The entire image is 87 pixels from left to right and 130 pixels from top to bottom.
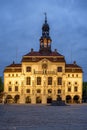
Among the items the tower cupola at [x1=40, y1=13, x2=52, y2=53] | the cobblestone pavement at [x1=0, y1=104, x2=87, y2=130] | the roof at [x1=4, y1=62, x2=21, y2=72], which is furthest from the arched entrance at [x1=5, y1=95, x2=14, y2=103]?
the cobblestone pavement at [x1=0, y1=104, x2=87, y2=130]

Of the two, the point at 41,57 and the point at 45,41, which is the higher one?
the point at 45,41

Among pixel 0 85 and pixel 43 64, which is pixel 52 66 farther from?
pixel 0 85

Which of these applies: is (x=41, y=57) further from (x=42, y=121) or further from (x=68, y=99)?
(x=42, y=121)

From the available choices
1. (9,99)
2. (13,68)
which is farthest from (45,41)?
(9,99)

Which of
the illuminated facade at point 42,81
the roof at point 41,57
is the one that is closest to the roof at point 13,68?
the illuminated facade at point 42,81

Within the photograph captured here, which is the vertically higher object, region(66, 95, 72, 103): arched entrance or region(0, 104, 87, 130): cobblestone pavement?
region(66, 95, 72, 103): arched entrance

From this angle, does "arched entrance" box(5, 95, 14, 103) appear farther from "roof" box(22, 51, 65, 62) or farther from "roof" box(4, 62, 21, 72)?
"roof" box(22, 51, 65, 62)

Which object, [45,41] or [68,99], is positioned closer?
[68,99]

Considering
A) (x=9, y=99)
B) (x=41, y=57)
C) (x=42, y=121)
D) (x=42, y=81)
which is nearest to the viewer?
(x=42, y=121)

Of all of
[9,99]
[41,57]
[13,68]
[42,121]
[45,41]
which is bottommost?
[42,121]

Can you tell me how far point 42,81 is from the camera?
131m

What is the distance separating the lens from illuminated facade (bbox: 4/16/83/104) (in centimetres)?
12975

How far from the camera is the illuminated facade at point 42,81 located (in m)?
130

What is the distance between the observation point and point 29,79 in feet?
430
